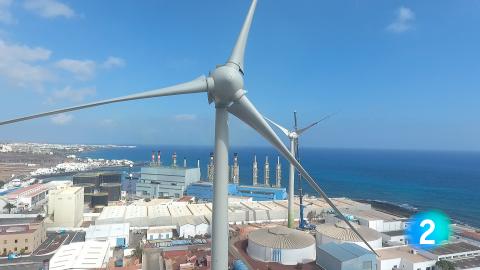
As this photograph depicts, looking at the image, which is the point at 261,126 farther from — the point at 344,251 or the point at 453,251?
the point at 453,251

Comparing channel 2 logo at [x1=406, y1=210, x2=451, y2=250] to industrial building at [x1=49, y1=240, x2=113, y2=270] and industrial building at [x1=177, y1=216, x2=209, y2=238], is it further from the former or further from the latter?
industrial building at [x1=49, y1=240, x2=113, y2=270]

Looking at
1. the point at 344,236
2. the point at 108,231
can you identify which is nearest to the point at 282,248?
the point at 344,236

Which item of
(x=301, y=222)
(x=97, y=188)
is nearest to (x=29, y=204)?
(x=97, y=188)

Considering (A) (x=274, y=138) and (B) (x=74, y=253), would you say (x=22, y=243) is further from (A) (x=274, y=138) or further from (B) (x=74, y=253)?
(A) (x=274, y=138)

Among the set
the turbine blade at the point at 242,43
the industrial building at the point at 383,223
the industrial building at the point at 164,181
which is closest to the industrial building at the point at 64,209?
the industrial building at the point at 164,181

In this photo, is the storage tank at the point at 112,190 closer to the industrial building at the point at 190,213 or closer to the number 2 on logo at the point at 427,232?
the industrial building at the point at 190,213
